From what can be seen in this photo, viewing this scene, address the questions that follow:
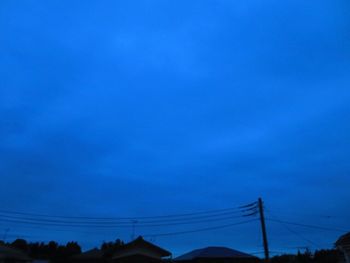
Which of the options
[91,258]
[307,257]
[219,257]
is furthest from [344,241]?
[307,257]

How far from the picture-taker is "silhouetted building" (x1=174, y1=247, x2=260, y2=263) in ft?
142

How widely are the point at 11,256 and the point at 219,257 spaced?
32073 millimetres

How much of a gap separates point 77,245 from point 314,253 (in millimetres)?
51013

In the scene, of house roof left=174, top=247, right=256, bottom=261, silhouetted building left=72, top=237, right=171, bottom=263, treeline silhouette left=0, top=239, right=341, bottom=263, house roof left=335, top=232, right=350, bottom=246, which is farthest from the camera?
treeline silhouette left=0, top=239, right=341, bottom=263

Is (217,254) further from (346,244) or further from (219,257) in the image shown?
(346,244)

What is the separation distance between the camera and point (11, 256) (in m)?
55.5

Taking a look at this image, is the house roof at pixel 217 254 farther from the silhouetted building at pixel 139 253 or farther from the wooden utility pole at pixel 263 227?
the wooden utility pole at pixel 263 227

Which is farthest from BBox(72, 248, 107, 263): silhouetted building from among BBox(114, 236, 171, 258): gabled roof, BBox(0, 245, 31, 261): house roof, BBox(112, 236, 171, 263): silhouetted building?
BBox(0, 245, 31, 261): house roof

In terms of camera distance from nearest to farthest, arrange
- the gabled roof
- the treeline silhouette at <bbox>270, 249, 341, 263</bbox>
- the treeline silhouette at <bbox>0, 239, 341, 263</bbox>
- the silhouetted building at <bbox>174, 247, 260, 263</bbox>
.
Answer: the silhouetted building at <bbox>174, 247, 260, 263</bbox>
the gabled roof
the treeline silhouette at <bbox>270, 249, 341, 263</bbox>
the treeline silhouette at <bbox>0, 239, 341, 263</bbox>

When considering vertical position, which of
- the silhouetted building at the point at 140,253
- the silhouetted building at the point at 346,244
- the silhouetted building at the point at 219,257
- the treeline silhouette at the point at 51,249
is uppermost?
the treeline silhouette at the point at 51,249

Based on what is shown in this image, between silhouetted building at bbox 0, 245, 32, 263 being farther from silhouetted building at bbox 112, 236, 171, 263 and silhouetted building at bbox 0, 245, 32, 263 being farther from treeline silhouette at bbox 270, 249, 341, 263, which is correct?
treeline silhouette at bbox 270, 249, 341, 263

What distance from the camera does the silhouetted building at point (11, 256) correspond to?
180 feet

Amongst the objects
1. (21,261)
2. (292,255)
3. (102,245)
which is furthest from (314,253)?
(21,261)

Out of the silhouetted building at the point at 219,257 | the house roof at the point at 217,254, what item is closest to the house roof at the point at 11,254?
the silhouetted building at the point at 219,257
